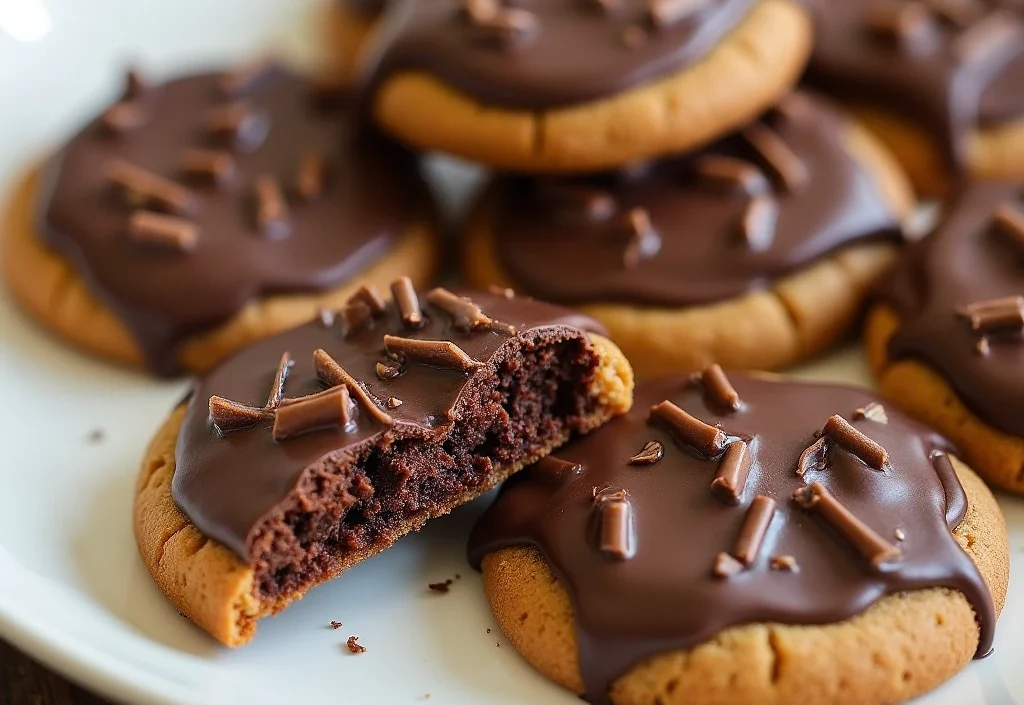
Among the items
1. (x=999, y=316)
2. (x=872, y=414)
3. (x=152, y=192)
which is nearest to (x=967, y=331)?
(x=999, y=316)

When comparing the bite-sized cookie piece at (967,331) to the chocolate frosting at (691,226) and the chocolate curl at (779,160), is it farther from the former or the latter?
the chocolate curl at (779,160)

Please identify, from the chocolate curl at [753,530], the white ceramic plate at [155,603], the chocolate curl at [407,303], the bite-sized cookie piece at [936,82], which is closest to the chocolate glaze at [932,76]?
the bite-sized cookie piece at [936,82]

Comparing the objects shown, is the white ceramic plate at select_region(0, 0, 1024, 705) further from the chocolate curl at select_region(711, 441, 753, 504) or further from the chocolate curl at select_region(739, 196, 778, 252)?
the chocolate curl at select_region(711, 441, 753, 504)

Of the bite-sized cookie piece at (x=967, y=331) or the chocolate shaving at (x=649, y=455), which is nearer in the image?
the chocolate shaving at (x=649, y=455)

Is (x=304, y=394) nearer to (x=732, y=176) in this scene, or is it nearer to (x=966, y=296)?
(x=732, y=176)

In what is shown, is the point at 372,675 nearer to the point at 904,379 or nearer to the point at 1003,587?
the point at 1003,587

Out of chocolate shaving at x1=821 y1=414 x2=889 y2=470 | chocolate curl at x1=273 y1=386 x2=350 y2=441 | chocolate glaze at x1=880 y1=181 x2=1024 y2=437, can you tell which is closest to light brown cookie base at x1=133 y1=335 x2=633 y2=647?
chocolate curl at x1=273 y1=386 x2=350 y2=441
